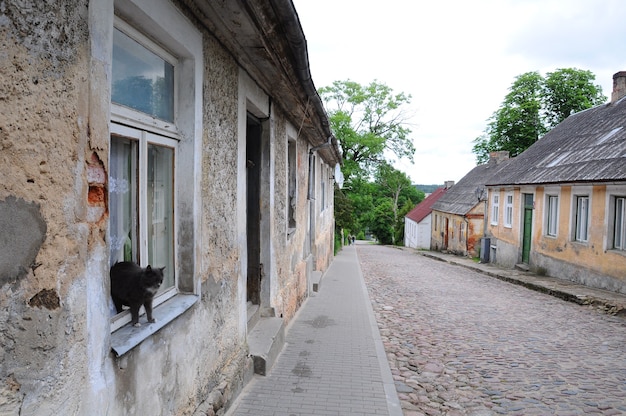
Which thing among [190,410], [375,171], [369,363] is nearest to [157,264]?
[190,410]

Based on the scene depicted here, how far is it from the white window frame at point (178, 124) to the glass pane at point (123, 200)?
136mm

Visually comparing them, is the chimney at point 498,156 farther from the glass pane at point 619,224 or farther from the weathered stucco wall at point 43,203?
the weathered stucco wall at point 43,203

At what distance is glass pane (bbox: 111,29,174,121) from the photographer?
248 centimetres

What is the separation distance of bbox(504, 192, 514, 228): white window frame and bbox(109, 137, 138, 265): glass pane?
61.3 ft

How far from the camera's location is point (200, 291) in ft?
11.1

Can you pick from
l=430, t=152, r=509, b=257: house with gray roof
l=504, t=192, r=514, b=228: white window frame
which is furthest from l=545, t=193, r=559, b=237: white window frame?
l=430, t=152, r=509, b=257: house with gray roof

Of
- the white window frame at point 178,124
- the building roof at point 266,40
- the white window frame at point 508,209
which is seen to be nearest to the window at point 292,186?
the building roof at point 266,40

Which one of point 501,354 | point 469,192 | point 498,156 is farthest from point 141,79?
point 469,192

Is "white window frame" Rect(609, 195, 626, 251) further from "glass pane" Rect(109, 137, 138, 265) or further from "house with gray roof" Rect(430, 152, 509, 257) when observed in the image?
"glass pane" Rect(109, 137, 138, 265)

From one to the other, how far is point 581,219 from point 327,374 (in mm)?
11329

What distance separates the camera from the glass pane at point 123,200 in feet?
8.24

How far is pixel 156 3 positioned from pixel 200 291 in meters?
2.00

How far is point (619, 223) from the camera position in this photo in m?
11.5

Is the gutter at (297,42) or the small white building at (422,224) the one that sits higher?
the gutter at (297,42)
